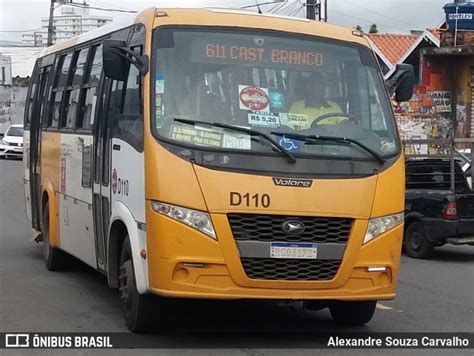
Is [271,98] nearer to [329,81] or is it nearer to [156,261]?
[329,81]

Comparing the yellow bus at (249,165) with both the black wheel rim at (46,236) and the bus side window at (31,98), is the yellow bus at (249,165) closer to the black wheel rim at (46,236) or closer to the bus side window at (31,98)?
the black wheel rim at (46,236)

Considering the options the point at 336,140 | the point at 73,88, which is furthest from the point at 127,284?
the point at 73,88

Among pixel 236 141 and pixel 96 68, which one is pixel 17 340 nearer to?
pixel 236 141

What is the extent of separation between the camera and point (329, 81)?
7863 mm

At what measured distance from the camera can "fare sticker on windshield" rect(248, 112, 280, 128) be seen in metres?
7.40

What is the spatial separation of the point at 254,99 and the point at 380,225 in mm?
1520

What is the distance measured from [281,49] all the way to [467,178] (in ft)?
26.4

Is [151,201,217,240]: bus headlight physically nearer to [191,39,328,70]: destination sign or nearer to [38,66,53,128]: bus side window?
[191,39,328,70]: destination sign

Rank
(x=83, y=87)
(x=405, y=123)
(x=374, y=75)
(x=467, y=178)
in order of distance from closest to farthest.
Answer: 1. (x=374, y=75)
2. (x=83, y=87)
3. (x=467, y=178)
4. (x=405, y=123)

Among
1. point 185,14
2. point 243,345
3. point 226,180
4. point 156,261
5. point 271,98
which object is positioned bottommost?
point 243,345

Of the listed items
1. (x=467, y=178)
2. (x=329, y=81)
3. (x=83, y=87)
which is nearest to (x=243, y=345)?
(x=329, y=81)

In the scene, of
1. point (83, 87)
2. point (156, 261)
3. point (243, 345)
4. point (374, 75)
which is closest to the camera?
point (156, 261)

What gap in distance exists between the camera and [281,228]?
7.09m

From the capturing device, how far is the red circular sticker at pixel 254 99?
24.6ft
